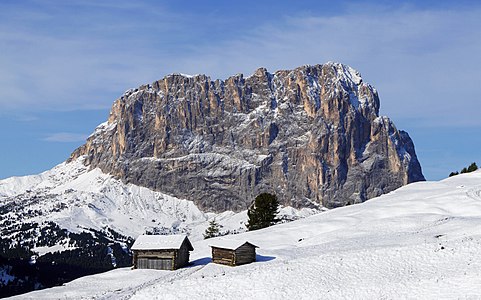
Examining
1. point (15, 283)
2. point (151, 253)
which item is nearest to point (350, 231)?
point (151, 253)

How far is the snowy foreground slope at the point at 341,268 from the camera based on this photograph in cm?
3991

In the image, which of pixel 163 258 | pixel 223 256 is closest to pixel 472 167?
→ pixel 163 258

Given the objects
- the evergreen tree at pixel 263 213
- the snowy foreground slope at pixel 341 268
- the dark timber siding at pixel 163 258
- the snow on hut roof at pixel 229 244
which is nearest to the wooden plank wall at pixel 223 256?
the snow on hut roof at pixel 229 244

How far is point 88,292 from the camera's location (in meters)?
54.9

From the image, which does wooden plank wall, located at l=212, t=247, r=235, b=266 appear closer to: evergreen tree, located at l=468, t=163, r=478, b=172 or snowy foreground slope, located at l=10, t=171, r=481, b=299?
snowy foreground slope, located at l=10, t=171, r=481, b=299

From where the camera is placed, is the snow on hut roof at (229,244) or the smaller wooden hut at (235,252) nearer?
the smaller wooden hut at (235,252)

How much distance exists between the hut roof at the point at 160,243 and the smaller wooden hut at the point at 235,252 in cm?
630

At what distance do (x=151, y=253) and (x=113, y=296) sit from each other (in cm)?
1848

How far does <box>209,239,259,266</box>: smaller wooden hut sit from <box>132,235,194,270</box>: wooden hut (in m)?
5.78

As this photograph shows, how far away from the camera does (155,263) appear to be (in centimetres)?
6919

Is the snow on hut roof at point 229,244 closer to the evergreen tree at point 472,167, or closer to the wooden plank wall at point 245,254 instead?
the wooden plank wall at point 245,254

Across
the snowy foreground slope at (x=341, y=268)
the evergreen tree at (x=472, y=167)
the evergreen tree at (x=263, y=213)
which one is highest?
the evergreen tree at (x=472, y=167)

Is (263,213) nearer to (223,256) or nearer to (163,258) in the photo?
(163,258)

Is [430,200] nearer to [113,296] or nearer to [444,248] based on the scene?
[444,248]
